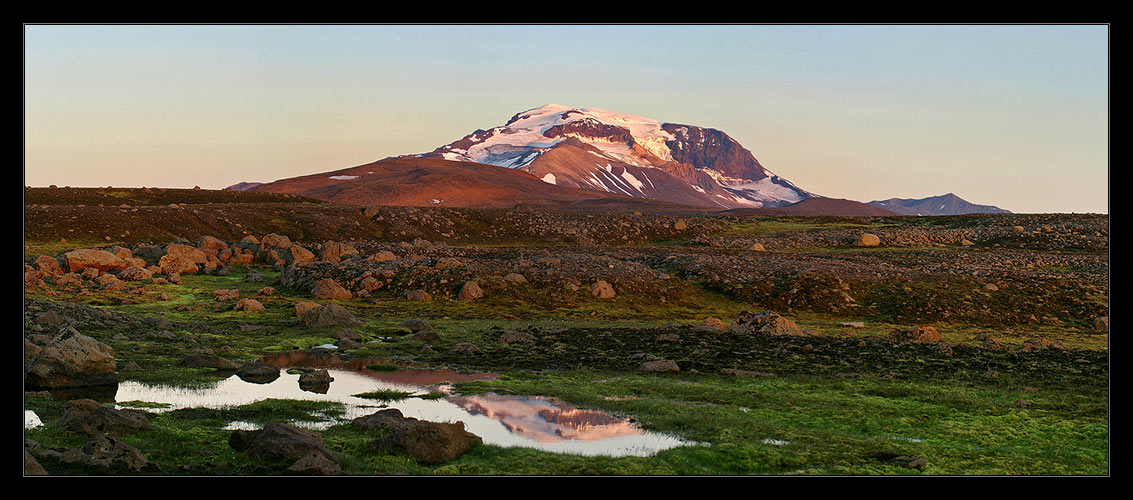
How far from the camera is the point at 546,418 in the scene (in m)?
19.4

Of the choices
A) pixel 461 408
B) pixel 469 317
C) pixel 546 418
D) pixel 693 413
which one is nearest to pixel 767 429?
pixel 693 413

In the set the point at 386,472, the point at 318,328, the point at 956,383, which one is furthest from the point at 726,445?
the point at 318,328

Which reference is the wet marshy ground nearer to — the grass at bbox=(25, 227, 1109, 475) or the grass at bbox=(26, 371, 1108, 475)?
the grass at bbox=(25, 227, 1109, 475)

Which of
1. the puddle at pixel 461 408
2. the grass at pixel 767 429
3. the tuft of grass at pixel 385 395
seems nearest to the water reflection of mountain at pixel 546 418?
the puddle at pixel 461 408

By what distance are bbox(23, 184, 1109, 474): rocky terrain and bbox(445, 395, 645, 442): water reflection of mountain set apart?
2.77 m

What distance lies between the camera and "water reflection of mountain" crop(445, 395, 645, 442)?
17.9m

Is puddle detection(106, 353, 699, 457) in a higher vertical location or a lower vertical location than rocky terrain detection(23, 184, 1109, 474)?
lower

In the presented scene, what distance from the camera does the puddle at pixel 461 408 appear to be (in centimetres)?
1717

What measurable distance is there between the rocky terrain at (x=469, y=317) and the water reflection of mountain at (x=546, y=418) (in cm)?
277

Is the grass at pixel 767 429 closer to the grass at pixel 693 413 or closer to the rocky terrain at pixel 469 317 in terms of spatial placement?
the grass at pixel 693 413

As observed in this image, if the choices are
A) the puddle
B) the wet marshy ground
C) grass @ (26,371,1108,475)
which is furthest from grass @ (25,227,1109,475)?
the puddle

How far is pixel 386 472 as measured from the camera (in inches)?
559

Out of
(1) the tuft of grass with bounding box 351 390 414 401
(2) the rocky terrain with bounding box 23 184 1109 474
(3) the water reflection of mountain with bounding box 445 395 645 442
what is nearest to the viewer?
(2) the rocky terrain with bounding box 23 184 1109 474

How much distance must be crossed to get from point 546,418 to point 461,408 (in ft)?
7.33
